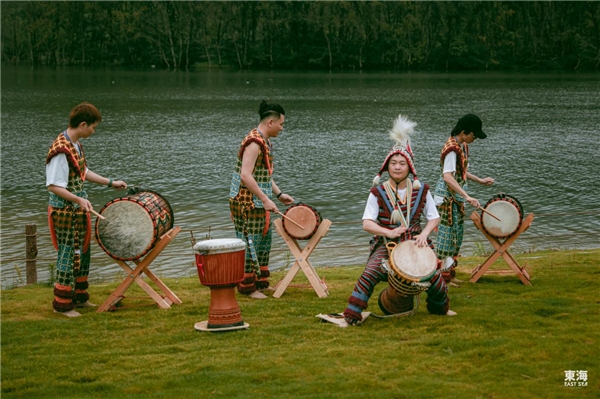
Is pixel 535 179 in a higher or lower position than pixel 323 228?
lower

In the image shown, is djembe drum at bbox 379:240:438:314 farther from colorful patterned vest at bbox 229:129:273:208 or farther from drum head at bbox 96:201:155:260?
drum head at bbox 96:201:155:260

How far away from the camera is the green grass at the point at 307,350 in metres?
5.51

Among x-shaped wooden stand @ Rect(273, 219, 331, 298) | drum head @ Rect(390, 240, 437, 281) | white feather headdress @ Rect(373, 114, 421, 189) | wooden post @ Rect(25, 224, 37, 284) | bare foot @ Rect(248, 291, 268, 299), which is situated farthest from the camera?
wooden post @ Rect(25, 224, 37, 284)

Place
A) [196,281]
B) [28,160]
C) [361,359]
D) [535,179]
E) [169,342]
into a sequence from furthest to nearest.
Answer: [28,160]
[535,179]
[196,281]
[169,342]
[361,359]

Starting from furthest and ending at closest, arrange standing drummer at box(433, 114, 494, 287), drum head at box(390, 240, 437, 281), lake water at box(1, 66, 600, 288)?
lake water at box(1, 66, 600, 288) → standing drummer at box(433, 114, 494, 287) → drum head at box(390, 240, 437, 281)

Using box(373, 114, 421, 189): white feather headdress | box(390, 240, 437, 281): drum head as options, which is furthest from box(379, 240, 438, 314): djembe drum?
box(373, 114, 421, 189): white feather headdress

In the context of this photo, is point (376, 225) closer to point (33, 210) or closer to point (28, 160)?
point (33, 210)

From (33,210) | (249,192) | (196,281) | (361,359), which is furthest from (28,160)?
(361,359)

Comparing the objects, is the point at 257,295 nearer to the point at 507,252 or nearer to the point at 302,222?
the point at 302,222

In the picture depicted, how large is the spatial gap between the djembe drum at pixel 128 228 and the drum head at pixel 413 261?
2.35 metres

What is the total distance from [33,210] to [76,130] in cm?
1250

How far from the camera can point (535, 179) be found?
961 inches

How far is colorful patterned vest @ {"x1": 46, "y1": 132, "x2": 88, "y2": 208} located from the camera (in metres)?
7.42

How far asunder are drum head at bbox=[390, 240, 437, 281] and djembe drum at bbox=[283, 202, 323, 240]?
1.52 meters
